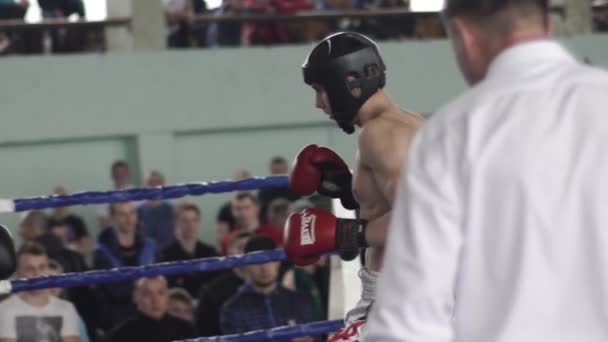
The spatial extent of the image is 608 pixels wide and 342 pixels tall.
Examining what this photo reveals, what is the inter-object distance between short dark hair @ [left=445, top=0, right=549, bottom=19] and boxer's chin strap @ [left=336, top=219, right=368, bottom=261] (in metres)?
1.61

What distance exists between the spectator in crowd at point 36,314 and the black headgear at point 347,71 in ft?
4.99

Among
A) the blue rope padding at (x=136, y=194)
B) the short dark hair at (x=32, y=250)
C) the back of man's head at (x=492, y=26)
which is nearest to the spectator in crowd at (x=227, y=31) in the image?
the short dark hair at (x=32, y=250)

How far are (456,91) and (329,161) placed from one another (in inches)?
230

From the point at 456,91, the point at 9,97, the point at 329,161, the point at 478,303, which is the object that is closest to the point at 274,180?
the point at 329,161

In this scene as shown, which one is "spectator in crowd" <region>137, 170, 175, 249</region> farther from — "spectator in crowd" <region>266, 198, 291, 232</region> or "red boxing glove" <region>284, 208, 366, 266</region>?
"red boxing glove" <region>284, 208, 366, 266</region>

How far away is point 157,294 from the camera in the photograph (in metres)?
4.25

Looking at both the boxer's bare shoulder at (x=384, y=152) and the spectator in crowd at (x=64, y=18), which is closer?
the boxer's bare shoulder at (x=384, y=152)

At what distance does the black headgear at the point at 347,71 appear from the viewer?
9.58ft

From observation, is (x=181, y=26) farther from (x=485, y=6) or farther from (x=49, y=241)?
(x=485, y=6)

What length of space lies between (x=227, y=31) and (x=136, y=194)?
4917 millimetres

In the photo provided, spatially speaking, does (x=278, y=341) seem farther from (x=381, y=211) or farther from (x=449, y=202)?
(x=449, y=202)

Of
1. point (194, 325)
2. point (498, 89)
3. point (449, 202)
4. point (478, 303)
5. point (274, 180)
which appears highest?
point (498, 89)

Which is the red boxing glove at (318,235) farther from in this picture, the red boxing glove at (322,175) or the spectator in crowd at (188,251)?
the spectator in crowd at (188,251)

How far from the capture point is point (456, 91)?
898cm
